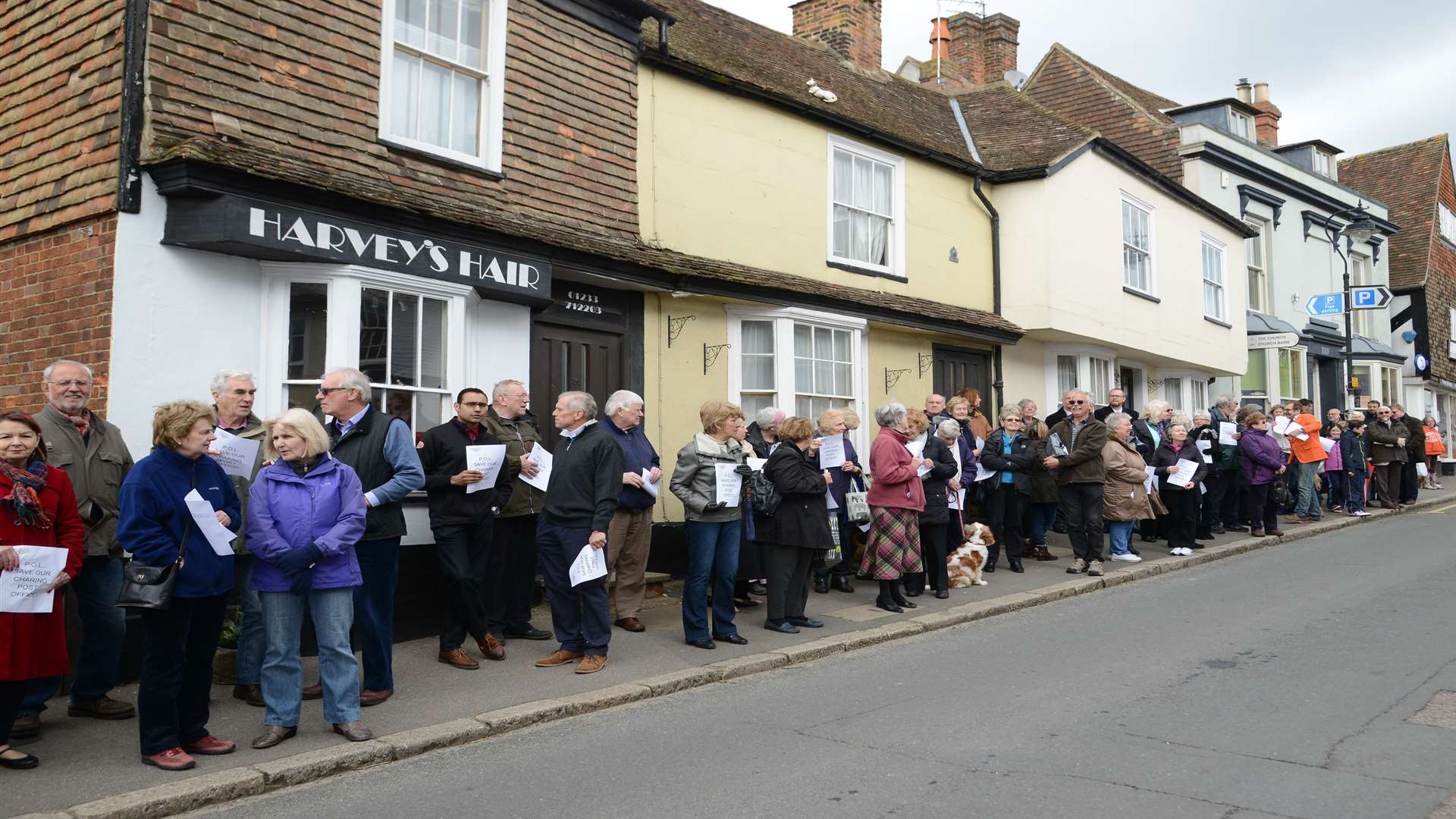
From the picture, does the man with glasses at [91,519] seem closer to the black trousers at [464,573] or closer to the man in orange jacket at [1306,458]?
the black trousers at [464,573]

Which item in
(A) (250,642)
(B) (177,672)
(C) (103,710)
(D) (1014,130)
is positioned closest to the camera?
(B) (177,672)

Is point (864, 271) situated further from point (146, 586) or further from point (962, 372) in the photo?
point (146, 586)

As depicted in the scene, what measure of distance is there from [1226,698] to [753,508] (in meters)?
3.63

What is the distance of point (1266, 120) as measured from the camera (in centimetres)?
2703

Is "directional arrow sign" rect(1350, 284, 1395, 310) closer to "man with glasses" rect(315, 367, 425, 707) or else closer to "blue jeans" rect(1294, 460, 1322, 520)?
"blue jeans" rect(1294, 460, 1322, 520)

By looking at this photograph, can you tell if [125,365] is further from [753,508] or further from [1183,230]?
[1183,230]

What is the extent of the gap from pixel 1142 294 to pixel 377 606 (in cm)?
1434

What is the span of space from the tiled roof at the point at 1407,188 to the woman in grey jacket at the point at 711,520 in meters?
29.6

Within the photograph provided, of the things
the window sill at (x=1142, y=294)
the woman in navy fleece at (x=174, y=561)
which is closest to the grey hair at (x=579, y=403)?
the woman in navy fleece at (x=174, y=561)

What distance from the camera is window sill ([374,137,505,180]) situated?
845 centimetres

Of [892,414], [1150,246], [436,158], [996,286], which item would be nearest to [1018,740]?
[892,414]

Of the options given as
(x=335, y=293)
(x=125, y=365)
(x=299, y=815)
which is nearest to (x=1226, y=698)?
(x=299, y=815)

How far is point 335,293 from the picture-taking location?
775 cm

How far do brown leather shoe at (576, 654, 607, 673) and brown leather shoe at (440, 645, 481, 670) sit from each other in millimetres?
725
